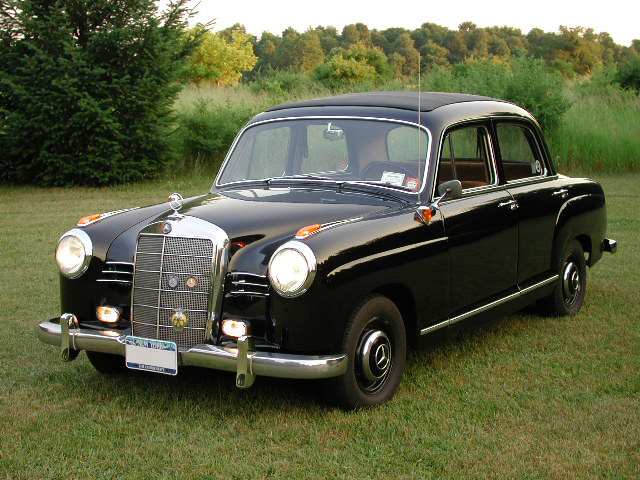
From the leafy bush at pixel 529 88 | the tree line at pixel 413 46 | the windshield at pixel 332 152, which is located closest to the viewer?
the windshield at pixel 332 152

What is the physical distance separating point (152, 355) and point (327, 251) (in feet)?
3.64

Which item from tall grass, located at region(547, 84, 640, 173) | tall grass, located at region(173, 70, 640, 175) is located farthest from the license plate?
tall grass, located at region(547, 84, 640, 173)

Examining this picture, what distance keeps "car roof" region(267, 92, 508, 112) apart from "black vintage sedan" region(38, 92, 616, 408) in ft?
0.07

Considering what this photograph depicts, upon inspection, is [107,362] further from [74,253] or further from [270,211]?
[270,211]

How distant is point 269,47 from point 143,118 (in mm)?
52293

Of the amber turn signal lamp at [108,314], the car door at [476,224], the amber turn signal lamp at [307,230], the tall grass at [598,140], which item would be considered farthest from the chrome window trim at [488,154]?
the tall grass at [598,140]

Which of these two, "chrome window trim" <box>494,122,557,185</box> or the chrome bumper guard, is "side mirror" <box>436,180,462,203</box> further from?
the chrome bumper guard

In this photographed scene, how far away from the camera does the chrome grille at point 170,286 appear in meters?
4.20

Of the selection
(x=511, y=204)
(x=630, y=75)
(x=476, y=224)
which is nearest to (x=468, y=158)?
(x=511, y=204)

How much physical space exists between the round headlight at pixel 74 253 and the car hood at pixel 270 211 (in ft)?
0.51

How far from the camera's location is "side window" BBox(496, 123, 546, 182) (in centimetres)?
593

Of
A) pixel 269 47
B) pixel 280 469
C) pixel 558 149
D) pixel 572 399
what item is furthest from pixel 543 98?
pixel 269 47

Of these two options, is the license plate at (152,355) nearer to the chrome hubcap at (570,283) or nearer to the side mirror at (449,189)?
the side mirror at (449,189)

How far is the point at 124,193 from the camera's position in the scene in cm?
1564
